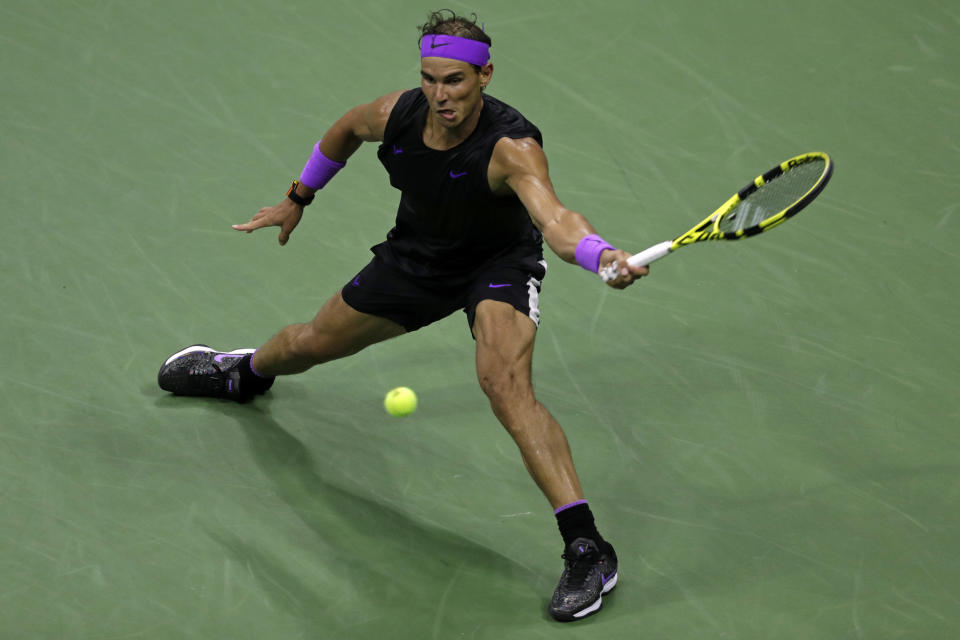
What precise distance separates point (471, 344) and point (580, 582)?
5.43 ft

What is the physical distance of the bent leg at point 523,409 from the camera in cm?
402

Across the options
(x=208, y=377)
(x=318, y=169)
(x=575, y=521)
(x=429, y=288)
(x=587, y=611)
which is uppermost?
(x=318, y=169)

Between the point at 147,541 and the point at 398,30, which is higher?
the point at 398,30

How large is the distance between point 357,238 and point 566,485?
233 centimetres

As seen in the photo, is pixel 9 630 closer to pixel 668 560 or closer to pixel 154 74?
pixel 668 560

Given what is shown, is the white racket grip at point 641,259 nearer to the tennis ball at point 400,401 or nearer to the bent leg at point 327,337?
the tennis ball at point 400,401

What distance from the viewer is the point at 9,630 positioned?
3.84 meters

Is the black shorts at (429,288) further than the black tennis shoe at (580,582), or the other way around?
the black shorts at (429,288)

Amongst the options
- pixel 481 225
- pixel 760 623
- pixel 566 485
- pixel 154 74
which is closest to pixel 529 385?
pixel 566 485

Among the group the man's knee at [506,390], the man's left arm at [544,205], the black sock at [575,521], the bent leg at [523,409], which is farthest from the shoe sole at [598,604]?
the man's left arm at [544,205]

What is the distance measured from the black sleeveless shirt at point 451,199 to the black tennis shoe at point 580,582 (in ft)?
3.69


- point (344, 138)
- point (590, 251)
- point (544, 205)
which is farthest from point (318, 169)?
point (590, 251)

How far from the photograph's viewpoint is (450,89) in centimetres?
410

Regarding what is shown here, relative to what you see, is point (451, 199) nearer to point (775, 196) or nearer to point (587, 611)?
point (775, 196)
